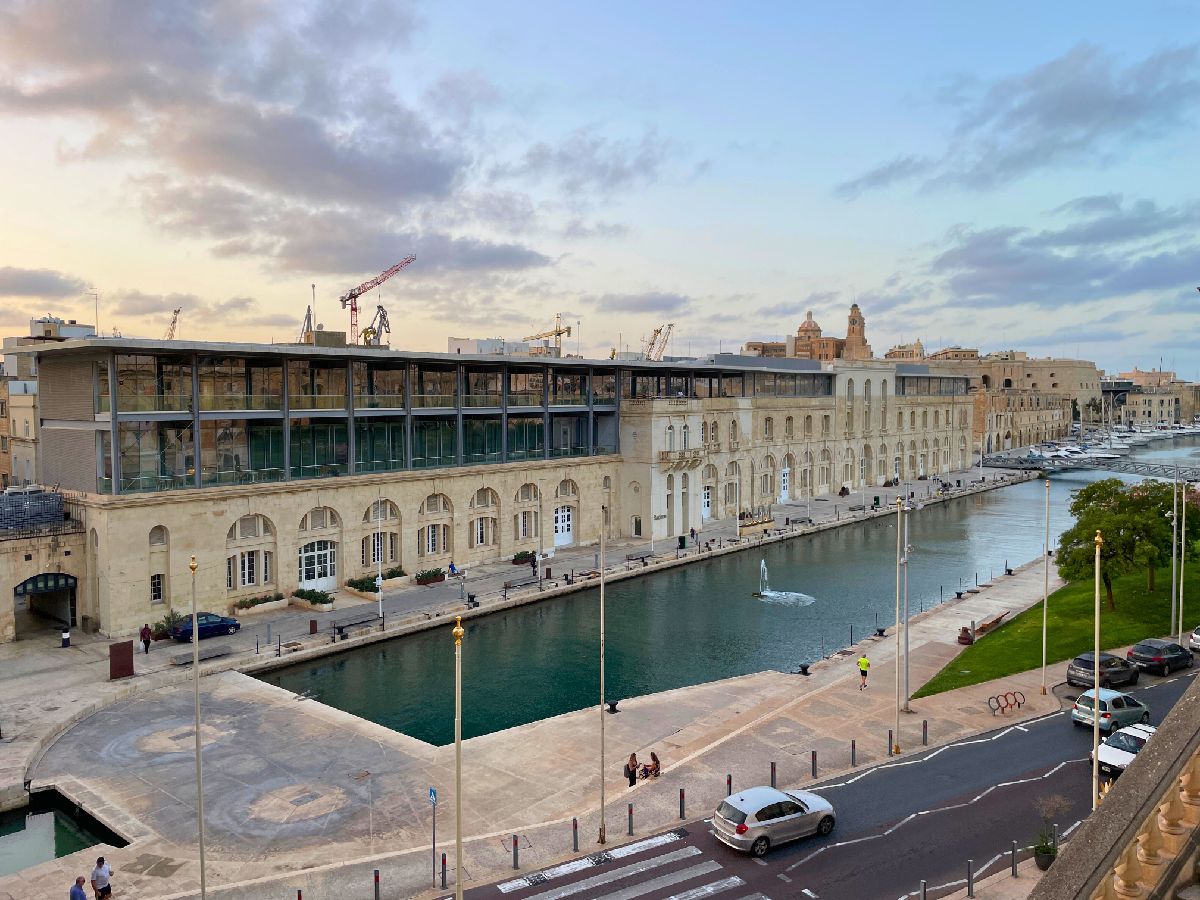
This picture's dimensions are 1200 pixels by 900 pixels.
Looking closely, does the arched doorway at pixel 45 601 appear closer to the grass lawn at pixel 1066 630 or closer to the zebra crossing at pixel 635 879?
the zebra crossing at pixel 635 879

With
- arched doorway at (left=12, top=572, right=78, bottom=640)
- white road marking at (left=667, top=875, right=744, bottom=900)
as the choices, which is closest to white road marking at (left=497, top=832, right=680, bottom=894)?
white road marking at (left=667, top=875, right=744, bottom=900)

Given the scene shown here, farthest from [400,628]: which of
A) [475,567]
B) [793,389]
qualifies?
[793,389]

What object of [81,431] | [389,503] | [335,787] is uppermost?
[81,431]

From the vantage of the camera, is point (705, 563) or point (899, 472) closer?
point (705, 563)

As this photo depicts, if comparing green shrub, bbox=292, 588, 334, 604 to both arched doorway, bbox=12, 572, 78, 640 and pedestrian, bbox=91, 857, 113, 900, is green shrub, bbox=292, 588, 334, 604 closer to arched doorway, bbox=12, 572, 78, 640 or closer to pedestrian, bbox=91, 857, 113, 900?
arched doorway, bbox=12, 572, 78, 640

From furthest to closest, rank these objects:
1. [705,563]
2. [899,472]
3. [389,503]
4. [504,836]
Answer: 1. [899,472]
2. [705,563]
3. [389,503]
4. [504,836]

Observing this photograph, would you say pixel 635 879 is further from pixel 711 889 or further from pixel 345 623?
pixel 345 623

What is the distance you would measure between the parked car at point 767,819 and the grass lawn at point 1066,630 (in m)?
14.3

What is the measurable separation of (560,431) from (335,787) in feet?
153

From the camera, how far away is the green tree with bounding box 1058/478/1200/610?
44.7 m

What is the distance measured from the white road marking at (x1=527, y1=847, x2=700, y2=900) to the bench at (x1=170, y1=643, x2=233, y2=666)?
25803mm

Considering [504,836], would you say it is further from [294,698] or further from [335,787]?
[294,698]

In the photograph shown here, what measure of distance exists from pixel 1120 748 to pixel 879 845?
977 cm

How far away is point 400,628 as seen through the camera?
156ft
